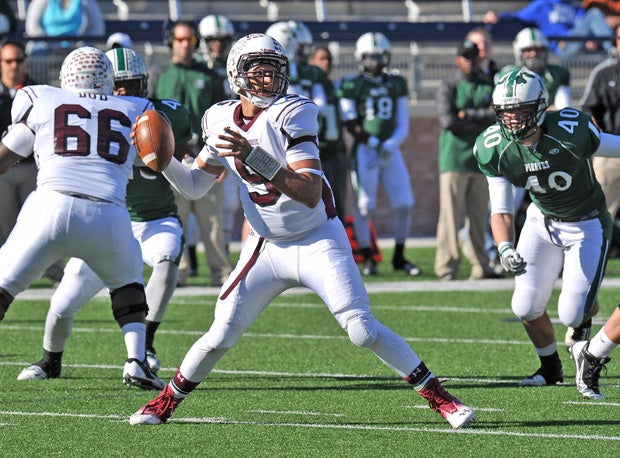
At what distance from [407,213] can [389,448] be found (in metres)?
7.16

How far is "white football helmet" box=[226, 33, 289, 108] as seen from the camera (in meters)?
5.42

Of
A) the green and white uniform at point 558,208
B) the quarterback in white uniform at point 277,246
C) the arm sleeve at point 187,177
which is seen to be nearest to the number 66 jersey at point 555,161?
the green and white uniform at point 558,208

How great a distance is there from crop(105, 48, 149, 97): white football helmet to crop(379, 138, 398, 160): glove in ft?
16.9

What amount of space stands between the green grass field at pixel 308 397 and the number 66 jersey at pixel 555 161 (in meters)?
0.90

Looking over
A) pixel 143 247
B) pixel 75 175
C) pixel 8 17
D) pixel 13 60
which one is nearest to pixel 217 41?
pixel 13 60

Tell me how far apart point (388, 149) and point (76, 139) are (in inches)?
244

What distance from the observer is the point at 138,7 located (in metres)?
17.0

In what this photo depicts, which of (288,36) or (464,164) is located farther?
(288,36)

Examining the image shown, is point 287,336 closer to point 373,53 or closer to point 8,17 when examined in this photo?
point 373,53

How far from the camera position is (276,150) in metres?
5.37

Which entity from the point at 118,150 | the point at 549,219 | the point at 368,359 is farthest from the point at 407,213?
the point at 118,150

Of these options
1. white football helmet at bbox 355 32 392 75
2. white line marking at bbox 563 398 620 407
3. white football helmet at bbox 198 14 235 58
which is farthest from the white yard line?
white football helmet at bbox 355 32 392 75

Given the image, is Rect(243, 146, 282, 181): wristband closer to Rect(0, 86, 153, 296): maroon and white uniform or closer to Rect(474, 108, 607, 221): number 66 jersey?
Rect(0, 86, 153, 296): maroon and white uniform

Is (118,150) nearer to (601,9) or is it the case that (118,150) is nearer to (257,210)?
(257,210)
